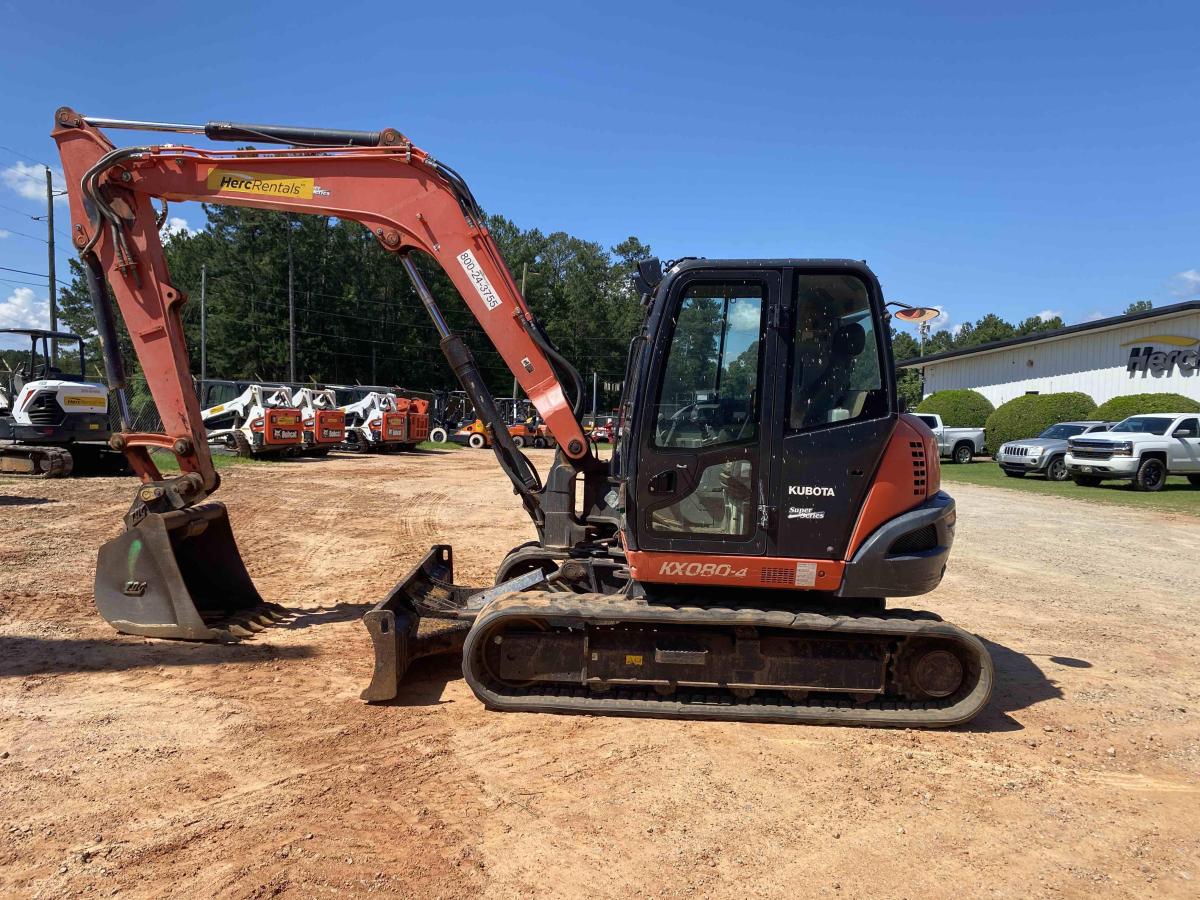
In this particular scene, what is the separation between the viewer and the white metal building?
85.5ft

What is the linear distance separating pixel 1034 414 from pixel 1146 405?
426 centimetres

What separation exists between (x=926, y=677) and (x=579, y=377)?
3157mm

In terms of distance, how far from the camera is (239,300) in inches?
1961

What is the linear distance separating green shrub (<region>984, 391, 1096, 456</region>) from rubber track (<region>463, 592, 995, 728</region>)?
27170 mm

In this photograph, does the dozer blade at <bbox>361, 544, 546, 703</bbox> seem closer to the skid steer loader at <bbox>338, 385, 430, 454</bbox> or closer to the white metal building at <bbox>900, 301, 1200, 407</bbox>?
the skid steer loader at <bbox>338, 385, 430, 454</bbox>

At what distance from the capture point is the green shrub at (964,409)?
32219 millimetres

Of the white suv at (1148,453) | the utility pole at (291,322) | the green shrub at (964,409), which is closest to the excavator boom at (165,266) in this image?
the white suv at (1148,453)

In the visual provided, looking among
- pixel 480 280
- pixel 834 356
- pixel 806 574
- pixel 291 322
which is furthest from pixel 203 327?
pixel 806 574

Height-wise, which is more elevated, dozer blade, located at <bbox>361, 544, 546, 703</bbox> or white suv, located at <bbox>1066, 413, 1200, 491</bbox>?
white suv, located at <bbox>1066, 413, 1200, 491</bbox>

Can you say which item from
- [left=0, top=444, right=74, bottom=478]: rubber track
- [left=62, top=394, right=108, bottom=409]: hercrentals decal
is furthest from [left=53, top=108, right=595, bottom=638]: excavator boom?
[left=62, top=394, right=108, bottom=409]: hercrentals decal

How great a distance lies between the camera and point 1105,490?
61.0ft

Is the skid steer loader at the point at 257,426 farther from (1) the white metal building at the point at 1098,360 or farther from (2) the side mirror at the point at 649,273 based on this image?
(1) the white metal building at the point at 1098,360

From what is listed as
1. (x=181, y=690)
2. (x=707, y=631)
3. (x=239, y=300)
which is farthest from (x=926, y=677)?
(x=239, y=300)

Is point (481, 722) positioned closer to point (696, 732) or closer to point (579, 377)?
point (696, 732)
